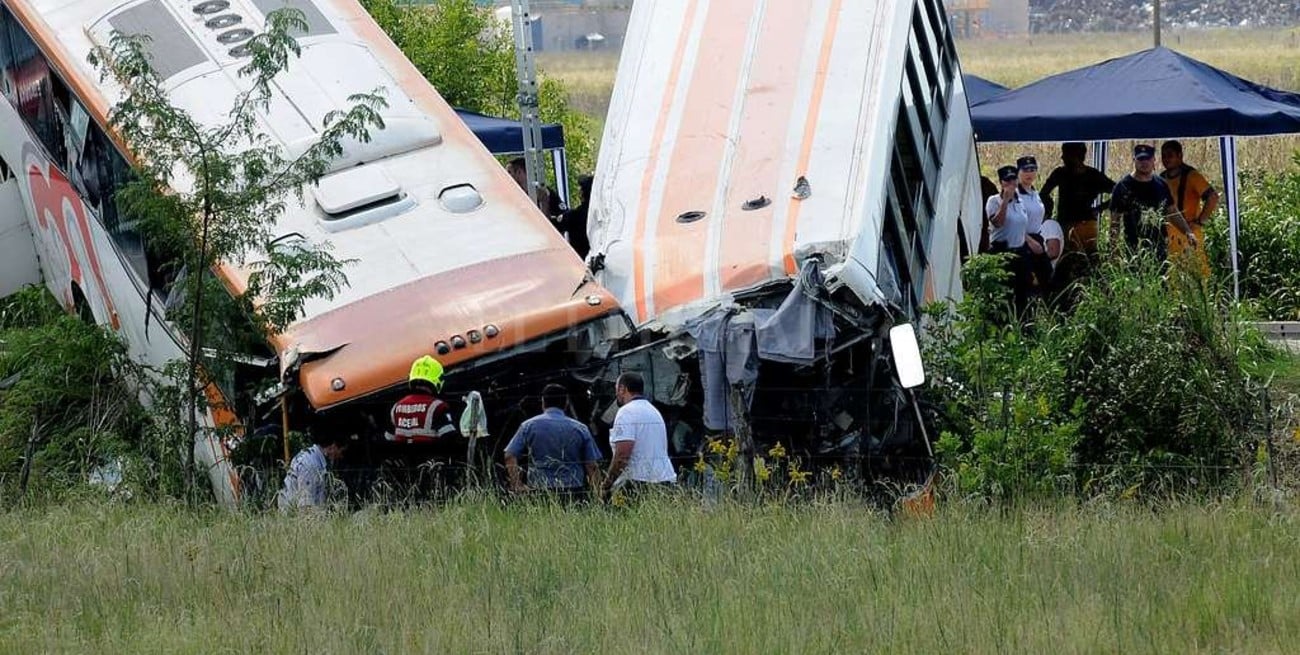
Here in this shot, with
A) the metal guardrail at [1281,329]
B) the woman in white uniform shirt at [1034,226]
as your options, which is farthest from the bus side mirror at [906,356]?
the metal guardrail at [1281,329]

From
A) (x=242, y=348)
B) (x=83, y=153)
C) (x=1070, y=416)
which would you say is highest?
(x=83, y=153)

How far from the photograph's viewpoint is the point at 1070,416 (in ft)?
36.8

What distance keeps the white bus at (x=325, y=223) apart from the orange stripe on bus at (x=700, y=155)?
0.46 m

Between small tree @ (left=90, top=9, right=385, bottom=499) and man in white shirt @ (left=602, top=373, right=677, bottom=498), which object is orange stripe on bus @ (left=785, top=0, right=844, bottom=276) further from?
small tree @ (left=90, top=9, right=385, bottom=499)

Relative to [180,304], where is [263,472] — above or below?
below

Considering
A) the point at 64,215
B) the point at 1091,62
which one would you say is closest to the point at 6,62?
the point at 64,215

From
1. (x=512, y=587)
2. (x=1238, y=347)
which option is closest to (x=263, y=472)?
(x=512, y=587)

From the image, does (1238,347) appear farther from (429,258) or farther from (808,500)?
(429,258)

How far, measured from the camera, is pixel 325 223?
11.6 meters

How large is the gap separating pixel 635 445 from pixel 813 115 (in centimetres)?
272

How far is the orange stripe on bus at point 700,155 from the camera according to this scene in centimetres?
1111

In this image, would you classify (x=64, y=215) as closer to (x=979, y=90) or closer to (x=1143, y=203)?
(x=1143, y=203)

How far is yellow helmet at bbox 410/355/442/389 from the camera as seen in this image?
1033 cm

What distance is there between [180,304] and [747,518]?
11.6 ft
